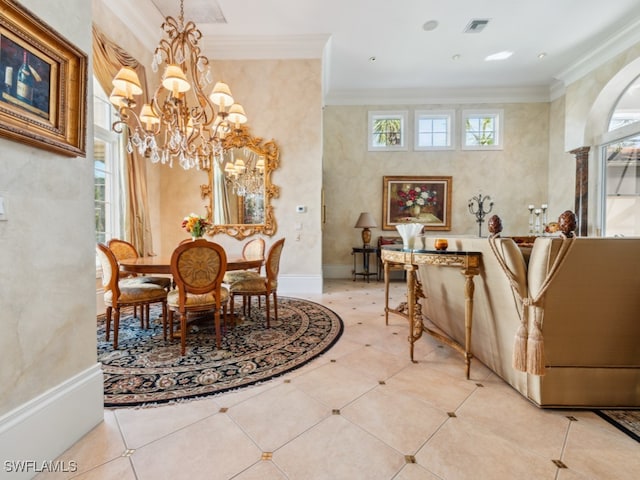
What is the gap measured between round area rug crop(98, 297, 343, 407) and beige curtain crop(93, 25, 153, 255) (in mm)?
1119

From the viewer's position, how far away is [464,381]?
1.92 meters

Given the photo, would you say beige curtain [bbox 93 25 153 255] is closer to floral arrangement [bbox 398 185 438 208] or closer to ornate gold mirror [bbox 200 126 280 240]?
ornate gold mirror [bbox 200 126 280 240]

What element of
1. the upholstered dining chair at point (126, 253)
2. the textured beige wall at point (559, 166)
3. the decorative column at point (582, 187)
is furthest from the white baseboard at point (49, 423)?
the textured beige wall at point (559, 166)

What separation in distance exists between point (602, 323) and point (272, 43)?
5.29 m

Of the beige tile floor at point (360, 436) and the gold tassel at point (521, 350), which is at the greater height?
the gold tassel at point (521, 350)

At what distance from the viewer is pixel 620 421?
1.50 m

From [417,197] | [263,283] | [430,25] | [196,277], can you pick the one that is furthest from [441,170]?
[196,277]

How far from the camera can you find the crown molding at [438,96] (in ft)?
19.4

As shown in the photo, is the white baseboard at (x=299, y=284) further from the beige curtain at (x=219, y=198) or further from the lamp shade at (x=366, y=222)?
the lamp shade at (x=366, y=222)

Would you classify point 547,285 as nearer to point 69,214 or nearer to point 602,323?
point 602,323

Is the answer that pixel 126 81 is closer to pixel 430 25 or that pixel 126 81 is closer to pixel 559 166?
pixel 430 25

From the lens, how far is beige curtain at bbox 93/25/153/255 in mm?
3104

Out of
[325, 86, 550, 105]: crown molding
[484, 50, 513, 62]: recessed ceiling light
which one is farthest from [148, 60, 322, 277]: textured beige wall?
[484, 50, 513, 62]: recessed ceiling light

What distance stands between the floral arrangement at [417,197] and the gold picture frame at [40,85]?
18.5ft
